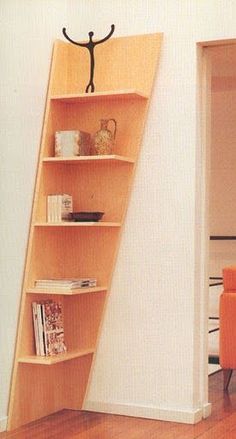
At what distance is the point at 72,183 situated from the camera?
5.21 meters

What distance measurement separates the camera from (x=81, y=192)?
5.18 metres

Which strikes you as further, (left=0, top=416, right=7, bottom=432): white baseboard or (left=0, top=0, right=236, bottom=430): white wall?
(left=0, top=0, right=236, bottom=430): white wall

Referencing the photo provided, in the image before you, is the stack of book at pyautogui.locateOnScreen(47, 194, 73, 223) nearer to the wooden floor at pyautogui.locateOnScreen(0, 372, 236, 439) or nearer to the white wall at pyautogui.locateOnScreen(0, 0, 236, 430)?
the white wall at pyautogui.locateOnScreen(0, 0, 236, 430)

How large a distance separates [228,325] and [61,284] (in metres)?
1.59

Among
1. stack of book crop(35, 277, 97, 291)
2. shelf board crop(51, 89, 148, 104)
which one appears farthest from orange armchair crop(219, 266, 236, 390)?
shelf board crop(51, 89, 148, 104)

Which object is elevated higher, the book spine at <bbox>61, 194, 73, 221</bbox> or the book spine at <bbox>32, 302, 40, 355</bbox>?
the book spine at <bbox>61, 194, 73, 221</bbox>

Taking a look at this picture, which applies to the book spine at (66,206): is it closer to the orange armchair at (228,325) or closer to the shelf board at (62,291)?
the shelf board at (62,291)

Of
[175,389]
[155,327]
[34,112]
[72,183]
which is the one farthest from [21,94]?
[175,389]

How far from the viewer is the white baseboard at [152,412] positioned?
4848 millimetres

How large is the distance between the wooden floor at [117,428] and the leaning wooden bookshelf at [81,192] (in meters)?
0.17

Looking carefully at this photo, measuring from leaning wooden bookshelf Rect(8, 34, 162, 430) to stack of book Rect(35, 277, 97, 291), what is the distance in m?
0.04

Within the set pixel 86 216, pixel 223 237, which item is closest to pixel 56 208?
pixel 86 216

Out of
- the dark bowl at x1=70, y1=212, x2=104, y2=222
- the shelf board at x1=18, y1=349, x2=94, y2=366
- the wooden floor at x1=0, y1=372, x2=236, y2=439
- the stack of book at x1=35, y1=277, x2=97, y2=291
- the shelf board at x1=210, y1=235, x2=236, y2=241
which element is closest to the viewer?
the wooden floor at x1=0, y1=372, x2=236, y2=439

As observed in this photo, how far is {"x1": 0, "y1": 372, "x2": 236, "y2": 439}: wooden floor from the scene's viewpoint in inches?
178
